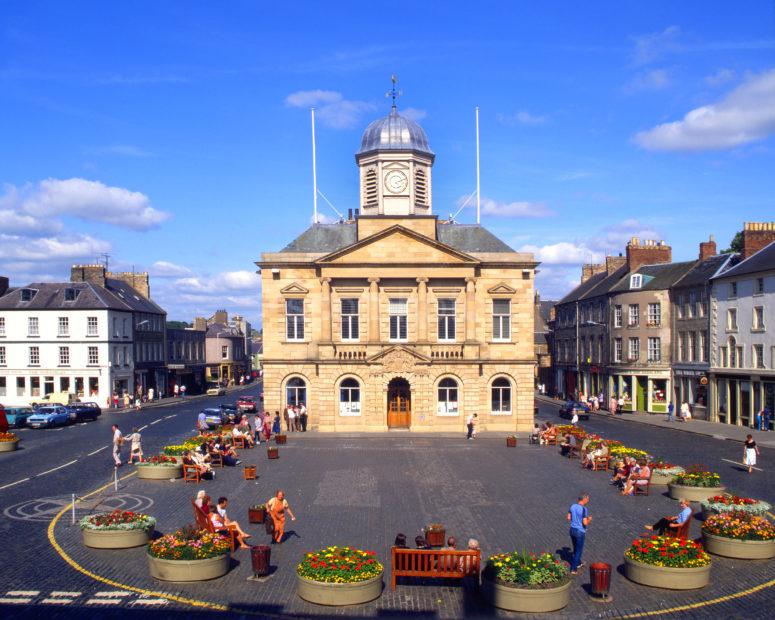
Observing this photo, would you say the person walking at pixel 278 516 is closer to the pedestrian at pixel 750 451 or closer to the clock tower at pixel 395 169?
the pedestrian at pixel 750 451

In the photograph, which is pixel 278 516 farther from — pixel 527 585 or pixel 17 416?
pixel 17 416

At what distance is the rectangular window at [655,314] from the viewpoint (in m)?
60.8

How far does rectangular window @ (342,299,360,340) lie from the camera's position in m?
47.8

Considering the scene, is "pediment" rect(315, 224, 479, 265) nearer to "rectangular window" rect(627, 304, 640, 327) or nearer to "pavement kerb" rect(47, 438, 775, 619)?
"rectangular window" rect(627, 304, 640, 327)

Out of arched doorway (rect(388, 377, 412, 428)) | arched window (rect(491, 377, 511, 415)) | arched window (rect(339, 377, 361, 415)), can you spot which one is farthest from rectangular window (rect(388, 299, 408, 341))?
arched window (rect(491, 377, 511, 415))

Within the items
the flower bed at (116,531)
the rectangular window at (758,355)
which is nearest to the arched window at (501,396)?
the rectangular window at (758,355)

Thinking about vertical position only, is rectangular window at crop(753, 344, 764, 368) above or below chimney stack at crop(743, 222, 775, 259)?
below

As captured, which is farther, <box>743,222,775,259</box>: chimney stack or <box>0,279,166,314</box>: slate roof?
<box>0,279,166,314</box>: slate roof

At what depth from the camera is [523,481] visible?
98.7ft

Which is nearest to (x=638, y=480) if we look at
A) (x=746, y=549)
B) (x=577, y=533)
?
(x=746, y=549)

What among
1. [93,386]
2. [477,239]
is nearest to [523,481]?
[477,239]

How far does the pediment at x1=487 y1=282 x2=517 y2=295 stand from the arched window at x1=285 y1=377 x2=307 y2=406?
13.6 metres

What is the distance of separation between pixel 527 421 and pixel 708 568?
30932 millimetres

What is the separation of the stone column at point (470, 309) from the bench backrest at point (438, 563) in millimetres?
30573
